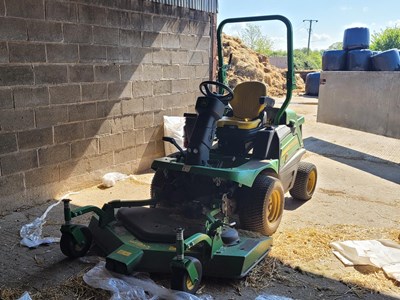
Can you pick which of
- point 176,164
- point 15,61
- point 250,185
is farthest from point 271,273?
point 15,61

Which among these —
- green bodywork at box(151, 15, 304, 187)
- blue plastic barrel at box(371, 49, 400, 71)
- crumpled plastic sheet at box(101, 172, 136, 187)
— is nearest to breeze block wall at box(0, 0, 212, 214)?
crumpled plastic sheet at box(101, 172, 136, 187)

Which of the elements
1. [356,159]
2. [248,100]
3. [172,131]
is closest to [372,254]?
[248,100]

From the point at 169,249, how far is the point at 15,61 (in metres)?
2.49

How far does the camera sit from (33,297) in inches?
106

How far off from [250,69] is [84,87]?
43.9 feet

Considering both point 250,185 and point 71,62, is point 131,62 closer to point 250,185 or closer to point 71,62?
point 71,62

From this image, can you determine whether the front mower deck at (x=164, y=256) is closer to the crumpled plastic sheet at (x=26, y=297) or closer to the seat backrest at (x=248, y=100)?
the crumpled plastic sheet at (x=26, y=297)

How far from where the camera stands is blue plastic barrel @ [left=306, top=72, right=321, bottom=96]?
16.9m

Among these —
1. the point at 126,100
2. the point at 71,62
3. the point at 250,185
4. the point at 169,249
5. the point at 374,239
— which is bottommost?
the point at 374,239

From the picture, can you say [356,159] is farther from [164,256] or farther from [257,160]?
[164,256]

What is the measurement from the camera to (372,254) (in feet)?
10.9

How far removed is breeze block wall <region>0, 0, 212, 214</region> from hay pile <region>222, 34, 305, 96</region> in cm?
1020

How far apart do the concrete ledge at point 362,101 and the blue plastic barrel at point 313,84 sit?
7481 millimetres

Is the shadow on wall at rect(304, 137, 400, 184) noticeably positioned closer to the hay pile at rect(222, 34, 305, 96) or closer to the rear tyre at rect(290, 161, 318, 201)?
the rear tyre at rect(290, 161, 318, 201)
